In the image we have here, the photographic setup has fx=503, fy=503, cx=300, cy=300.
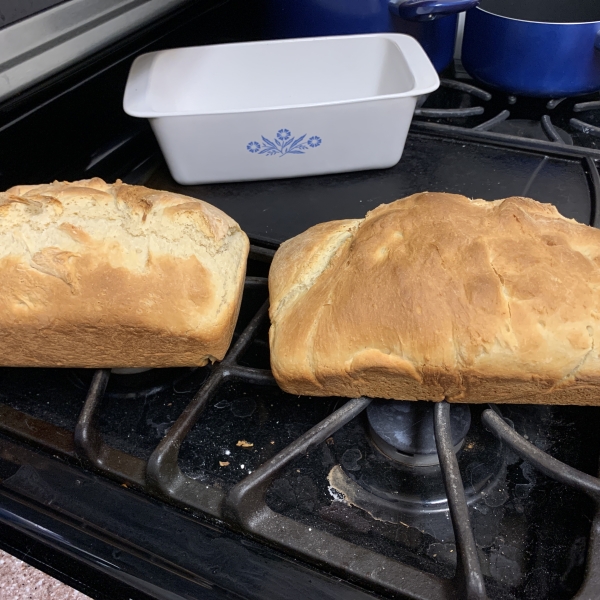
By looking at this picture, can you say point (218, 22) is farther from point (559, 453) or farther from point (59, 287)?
point (559, 453)

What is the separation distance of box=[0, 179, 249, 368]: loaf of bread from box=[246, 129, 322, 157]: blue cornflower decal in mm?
268

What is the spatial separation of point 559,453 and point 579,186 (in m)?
0.53

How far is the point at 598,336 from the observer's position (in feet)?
1.67

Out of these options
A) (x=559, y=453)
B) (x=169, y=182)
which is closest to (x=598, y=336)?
(x=559, y=453)

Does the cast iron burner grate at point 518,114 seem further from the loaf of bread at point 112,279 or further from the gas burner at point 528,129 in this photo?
the loaf of bread at point 112,279

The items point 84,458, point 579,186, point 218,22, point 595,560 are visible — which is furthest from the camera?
point 218,22

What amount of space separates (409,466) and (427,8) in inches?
31.0

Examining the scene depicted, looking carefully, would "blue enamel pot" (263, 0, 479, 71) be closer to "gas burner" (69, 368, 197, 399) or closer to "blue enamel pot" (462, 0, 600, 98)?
"blue enamel pot" (462, 0, 600, 98)

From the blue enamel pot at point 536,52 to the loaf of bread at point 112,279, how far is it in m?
0.75

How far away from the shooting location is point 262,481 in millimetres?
493

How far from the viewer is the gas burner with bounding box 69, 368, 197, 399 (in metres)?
0.68

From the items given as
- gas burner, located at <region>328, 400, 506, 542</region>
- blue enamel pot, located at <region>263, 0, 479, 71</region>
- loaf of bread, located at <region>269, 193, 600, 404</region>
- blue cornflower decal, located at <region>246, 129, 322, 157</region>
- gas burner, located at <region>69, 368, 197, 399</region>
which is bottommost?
gas burner, located at <region>328, 400, 506, 542</region>

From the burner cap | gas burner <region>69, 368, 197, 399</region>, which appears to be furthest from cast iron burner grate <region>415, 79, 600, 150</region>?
gas burner <region>69, 368, 197, 399</region>

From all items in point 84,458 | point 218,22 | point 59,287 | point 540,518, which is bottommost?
point 540,518
